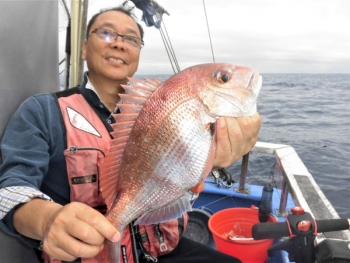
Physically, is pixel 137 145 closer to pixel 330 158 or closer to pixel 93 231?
pixel 93 231

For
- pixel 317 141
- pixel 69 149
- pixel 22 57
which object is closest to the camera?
pixel 69 149

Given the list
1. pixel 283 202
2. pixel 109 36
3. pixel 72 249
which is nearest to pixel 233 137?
pixel 72 249

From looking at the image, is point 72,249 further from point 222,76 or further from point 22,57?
point 22,57

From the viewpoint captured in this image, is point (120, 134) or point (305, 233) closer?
point (120, 134)

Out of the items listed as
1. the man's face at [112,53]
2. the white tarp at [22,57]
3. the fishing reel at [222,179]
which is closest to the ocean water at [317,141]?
the fishing reel at [222,179]

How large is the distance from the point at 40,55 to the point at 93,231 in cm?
160

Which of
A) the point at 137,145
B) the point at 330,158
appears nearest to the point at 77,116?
the point at 137,145

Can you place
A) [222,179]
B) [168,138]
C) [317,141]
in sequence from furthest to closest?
[317,141]
[222,179]
[168,138]

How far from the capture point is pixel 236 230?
3260 millimetres

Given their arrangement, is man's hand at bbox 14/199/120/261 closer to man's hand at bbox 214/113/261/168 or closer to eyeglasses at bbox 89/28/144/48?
man's hand at bbox 214/113/261/168

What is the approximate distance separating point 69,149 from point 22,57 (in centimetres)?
70

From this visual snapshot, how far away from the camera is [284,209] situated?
356cm

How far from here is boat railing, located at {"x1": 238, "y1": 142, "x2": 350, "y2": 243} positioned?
2.46 metres

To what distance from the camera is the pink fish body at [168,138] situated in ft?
4.09
